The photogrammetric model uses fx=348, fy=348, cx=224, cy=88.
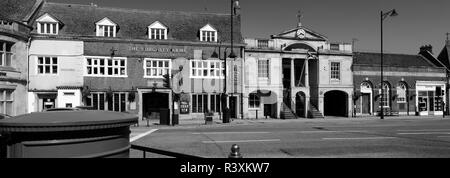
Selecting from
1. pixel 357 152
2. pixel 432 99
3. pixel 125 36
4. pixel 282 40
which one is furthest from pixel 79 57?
pixel 432 99

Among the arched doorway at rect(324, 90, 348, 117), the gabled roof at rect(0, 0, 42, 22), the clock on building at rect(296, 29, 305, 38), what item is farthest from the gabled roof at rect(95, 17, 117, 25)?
the arched doorway at rect(324, 90, 348, 117)

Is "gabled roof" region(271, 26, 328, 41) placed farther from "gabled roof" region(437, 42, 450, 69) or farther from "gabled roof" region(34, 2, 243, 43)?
"gabled roof" region(437, 42, 450, 69)

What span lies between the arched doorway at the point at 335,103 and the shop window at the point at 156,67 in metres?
16.5

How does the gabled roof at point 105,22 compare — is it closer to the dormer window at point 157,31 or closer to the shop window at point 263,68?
the dormer window at point 157,31

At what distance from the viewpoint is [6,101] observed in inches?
923

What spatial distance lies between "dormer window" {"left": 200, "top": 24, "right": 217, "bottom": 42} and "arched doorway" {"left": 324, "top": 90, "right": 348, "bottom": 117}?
1319 centimetres

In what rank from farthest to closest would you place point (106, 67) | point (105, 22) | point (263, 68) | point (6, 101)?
point (263, 68), point (105, 22), point (106, 67), point (6, 101)

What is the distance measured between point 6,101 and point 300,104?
24220mm

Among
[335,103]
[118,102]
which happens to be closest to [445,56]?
[335,103]

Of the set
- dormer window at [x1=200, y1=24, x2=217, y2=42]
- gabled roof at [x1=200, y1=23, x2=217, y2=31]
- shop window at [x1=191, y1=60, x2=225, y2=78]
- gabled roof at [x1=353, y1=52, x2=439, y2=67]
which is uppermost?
gabled roof at [x1=200, y1=23, x2=217, y2=31]

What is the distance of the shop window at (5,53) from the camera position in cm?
2341

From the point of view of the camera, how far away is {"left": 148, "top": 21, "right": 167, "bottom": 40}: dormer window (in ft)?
95.6

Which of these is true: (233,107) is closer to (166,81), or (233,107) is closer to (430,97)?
(166,81)

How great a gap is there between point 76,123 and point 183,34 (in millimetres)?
27298
